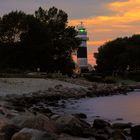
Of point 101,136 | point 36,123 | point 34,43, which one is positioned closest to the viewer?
point 36,123

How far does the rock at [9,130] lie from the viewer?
12359 mm

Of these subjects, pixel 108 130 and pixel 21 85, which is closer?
pixel 108 130

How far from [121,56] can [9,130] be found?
93.5 m

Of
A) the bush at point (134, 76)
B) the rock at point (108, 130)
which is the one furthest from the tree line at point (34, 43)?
the rock at point (108, 130)

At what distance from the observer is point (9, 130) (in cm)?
1255

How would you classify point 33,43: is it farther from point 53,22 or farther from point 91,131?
point 91,131

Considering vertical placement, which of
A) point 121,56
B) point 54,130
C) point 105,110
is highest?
point 121,56

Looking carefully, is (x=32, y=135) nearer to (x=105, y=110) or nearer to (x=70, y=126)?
(x=70, y=126)

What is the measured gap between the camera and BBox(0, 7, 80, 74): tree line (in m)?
79.6

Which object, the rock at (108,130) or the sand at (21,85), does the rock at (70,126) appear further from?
the sand at (21,85)

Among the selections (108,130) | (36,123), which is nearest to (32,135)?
(36,123)

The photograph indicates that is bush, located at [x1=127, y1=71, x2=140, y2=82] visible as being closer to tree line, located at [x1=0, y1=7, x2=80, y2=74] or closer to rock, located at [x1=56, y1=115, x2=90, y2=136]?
tree line, located at [x1=0, y1=7, x2=80, y2=74]

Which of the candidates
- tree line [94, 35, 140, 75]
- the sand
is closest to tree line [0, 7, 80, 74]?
tree line [94, 35, 140, 75]

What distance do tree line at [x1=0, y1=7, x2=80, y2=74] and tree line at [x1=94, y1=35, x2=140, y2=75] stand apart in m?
17.7
